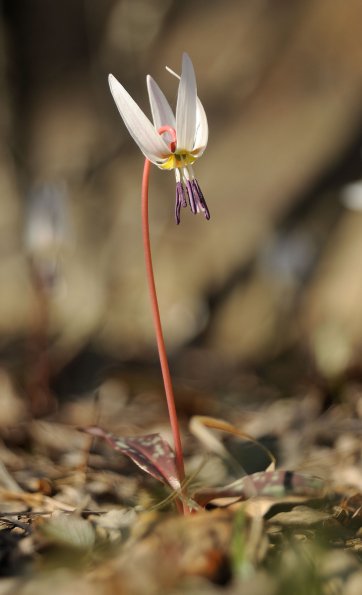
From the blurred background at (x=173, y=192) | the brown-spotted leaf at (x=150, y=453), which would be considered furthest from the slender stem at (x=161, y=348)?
the blurred background at (x=173, y=192)

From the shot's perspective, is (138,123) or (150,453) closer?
(138,123)

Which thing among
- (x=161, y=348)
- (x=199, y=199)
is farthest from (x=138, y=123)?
(x=161, y=348)

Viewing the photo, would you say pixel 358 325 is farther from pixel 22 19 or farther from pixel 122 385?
pixel 22 19

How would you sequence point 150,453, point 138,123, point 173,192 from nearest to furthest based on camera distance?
point 138,123
point 150,453
point 173,192

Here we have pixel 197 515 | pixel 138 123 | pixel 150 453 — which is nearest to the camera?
pixel 197 515

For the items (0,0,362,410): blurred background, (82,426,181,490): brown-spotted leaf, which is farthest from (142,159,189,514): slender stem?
(0,0,362,410): blurred background

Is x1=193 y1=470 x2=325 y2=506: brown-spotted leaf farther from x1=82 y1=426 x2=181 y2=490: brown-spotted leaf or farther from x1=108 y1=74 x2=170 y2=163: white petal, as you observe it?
x1=108 y1=74 x2=170 y2=163: white petal

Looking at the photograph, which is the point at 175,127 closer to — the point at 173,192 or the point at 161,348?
the point at 161,348
